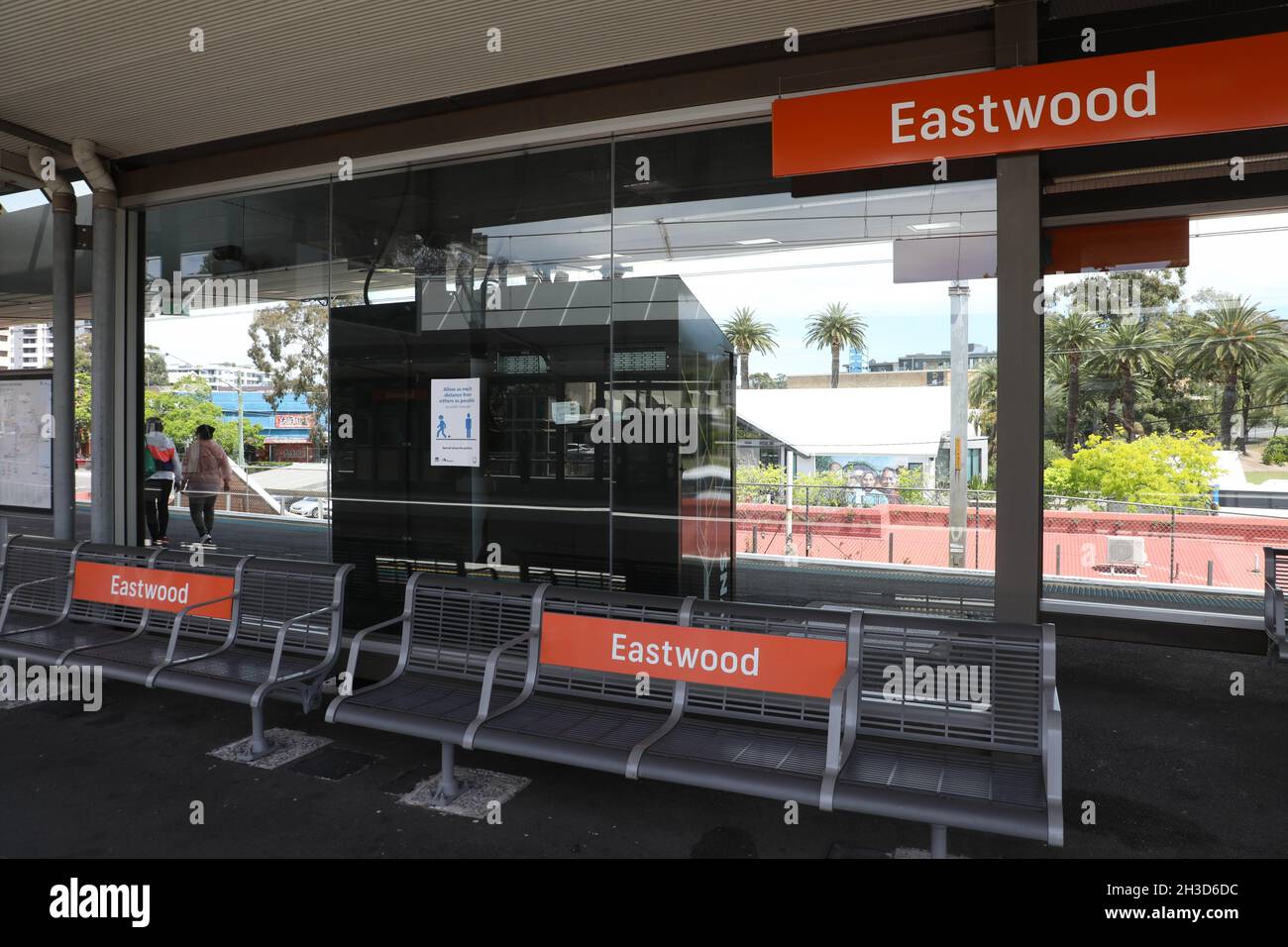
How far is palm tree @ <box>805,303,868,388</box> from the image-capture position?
5898 millimetres

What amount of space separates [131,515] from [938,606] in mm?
6523

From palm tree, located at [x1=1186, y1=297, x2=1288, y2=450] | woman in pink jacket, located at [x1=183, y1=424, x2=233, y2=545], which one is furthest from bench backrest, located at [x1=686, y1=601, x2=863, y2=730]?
palm tree, located at [x1=1186, y1=297, x2=1288, y2=450]

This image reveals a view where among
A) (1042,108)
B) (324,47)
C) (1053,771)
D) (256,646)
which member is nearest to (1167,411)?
(1042,108)

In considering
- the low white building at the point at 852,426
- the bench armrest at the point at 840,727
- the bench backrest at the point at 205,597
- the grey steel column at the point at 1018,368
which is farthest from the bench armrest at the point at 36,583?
the grey steel column at the point at 1018,368

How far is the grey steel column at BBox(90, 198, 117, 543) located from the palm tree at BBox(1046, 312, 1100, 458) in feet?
27.1

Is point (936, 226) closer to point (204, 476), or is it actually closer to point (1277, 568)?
point (1277, 568)

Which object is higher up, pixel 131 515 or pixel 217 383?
pixel 217 383

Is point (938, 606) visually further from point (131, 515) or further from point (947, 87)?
point (131, 515)

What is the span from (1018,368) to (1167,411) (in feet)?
16.3

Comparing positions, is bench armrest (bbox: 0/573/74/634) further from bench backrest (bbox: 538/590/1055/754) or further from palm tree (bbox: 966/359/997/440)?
palm tree (bbox: 966/359/997/440)

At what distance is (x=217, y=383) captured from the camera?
7.15 m

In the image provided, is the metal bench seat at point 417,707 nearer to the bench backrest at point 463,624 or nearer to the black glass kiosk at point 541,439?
the bench backrest at point 463,624

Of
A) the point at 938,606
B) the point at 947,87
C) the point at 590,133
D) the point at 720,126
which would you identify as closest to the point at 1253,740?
the point at 938,606

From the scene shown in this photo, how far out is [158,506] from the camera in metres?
7.89
